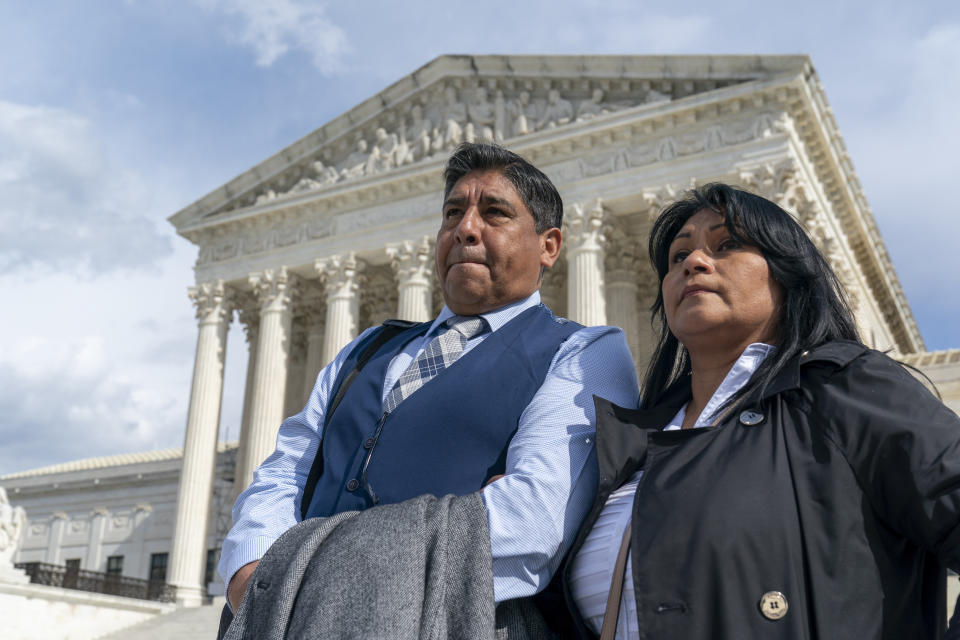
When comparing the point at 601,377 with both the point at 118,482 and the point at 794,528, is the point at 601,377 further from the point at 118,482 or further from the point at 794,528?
the point at 118,482

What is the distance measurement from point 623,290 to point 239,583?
81.3 feet

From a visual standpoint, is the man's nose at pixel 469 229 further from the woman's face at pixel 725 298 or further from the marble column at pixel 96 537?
the marble column at pixel 96 537

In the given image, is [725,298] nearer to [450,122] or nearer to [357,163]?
[450,122]

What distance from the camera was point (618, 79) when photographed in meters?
25.2

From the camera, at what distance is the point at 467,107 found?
28.1 m

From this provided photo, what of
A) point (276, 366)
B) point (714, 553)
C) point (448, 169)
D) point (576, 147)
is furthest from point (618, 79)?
point (714, 553)

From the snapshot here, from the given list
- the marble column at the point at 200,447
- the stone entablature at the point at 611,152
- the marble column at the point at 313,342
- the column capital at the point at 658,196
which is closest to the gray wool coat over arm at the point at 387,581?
the stone entablature at the point at 611,152

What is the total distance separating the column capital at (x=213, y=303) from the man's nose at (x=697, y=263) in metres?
27.9

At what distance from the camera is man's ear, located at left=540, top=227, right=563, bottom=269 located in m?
3.97

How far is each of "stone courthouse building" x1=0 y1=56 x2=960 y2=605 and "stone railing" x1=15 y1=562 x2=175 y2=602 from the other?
2.42ft

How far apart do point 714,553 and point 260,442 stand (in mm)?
25464

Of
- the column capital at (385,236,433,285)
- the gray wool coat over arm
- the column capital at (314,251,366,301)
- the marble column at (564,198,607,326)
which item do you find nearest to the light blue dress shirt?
the gray wool coat over arm

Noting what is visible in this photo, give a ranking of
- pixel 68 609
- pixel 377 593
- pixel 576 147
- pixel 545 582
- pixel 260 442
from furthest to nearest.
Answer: pixel 260 442 → pixel 576 147 → pixel 68 609 → pixel 545 582 → pixel 377 593

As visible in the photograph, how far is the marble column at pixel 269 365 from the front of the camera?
1063 inches
